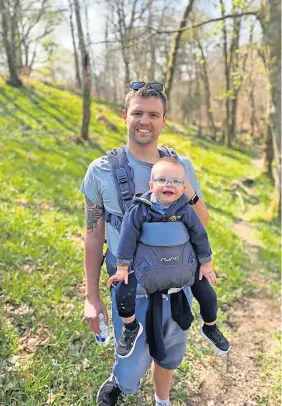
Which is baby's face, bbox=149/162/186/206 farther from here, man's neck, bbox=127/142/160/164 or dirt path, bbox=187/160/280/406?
dirt path, bbox=187/160/280/406

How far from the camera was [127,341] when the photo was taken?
2475 millimetres

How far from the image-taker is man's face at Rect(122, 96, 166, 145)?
241cm

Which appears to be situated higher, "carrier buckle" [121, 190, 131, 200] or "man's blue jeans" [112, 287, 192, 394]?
"carrier buckle" [121, 190, 131, 200]

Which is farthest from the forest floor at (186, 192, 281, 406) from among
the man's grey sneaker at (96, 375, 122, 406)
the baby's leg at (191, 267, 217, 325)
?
the baby's leg at (191, 267, 217, 325)

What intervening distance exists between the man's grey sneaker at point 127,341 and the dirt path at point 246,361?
155 cm

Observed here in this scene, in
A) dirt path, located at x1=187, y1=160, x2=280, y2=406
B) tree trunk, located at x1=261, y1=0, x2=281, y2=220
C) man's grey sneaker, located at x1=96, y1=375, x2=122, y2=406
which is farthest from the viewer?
tree trunk, located at x1=261, y1=0, x2=281, y2=220

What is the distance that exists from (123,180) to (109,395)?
6.61 ft

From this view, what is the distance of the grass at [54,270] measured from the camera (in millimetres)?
3385

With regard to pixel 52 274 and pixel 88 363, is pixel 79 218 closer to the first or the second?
pixel 52 274

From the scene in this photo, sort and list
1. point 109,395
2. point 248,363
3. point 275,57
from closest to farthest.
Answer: point 109,395, point 248,363, point 275,57

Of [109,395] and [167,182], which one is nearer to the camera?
[167,182]

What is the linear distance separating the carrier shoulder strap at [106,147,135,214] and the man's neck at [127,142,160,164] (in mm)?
99

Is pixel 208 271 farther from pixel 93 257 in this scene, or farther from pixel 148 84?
pixel 148 84

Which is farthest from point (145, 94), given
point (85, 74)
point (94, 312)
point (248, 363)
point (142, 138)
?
point (85, 74)
